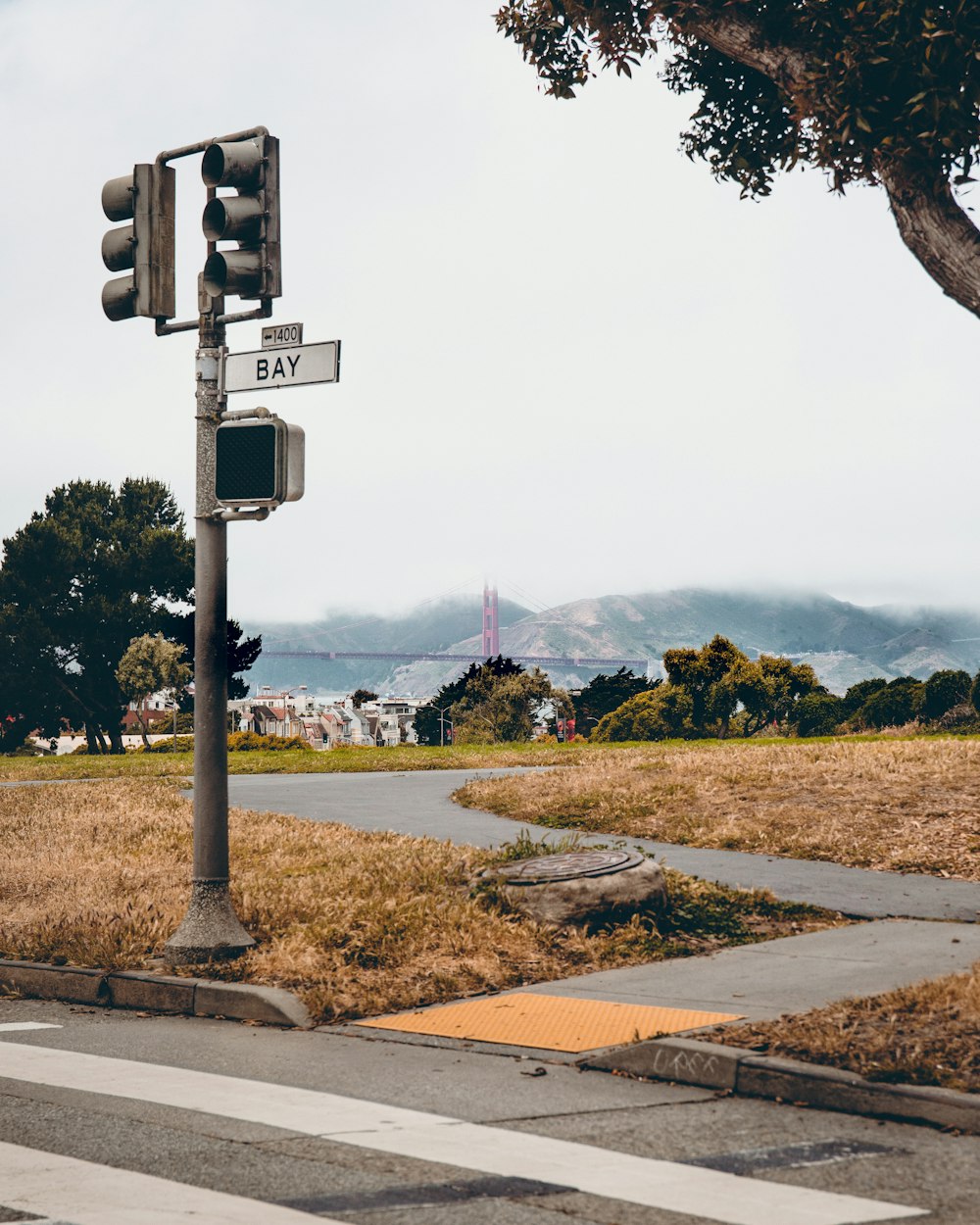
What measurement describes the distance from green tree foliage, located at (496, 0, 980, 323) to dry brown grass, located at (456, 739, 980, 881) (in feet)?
17.3

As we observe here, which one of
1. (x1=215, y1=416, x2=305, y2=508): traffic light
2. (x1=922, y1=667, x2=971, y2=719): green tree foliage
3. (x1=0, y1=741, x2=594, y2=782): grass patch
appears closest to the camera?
(x1=215, y1=416, x2=305, y2=508): traffic light

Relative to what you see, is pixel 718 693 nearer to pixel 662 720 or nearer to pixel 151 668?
pixel 662 720

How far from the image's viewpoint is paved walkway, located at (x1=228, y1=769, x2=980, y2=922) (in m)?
10.2

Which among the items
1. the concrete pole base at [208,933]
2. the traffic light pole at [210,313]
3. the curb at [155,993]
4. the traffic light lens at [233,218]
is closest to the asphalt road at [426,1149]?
the curb at [155,993]

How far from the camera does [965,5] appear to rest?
28.6 feet

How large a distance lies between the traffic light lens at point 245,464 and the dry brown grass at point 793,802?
6330 mm

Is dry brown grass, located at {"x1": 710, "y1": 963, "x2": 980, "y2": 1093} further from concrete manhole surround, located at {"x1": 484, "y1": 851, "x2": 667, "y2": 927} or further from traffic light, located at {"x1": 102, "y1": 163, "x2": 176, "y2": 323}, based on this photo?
traffic light, located at {"x1": 102, "y1": 163, "x2": 176, "y2": 323}

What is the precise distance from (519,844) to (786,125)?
6.35 metres

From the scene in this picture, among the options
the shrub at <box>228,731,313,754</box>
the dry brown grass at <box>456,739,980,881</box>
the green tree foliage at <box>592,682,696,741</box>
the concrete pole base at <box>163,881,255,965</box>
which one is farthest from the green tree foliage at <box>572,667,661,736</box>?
the concrete pole base at <box>163,881,255,965</box>

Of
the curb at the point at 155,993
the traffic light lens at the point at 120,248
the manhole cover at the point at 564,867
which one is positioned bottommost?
the curb at the point at 155,993

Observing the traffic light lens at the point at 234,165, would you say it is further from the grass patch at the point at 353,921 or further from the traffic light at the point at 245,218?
the grass patch at the point at 353,921

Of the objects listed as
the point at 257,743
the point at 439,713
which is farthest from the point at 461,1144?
the point at 439,713

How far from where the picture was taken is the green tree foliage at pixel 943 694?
3481 centimetres

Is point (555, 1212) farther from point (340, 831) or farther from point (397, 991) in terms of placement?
point (340, 831)
